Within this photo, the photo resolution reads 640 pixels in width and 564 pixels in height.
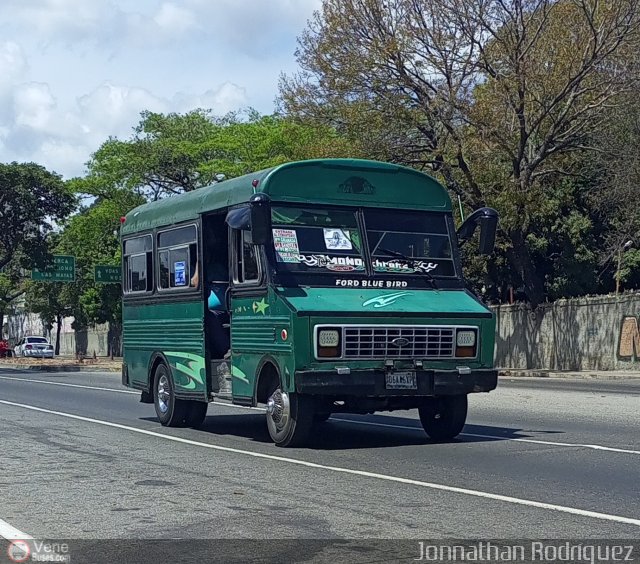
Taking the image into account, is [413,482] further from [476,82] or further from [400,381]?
[476,82]

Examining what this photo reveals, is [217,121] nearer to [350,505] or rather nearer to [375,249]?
[375,249]

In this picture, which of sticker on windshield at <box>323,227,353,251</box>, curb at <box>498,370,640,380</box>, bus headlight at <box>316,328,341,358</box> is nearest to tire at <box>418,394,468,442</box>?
bus headlight at <box>316,328,341,358</box>

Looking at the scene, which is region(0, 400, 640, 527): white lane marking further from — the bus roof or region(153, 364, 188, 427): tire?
the bus roof

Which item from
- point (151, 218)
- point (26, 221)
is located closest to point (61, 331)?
point (26, 221)

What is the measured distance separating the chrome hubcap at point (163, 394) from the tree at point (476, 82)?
1687 centimetres

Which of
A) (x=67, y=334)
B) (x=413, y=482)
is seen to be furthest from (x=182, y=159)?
(x=413, y=482)

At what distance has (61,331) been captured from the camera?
8788 cm

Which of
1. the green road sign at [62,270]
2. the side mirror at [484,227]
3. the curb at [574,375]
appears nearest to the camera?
the side mirror at [484,227]

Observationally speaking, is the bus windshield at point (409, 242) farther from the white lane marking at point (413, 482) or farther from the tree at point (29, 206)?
the tree at point (29, 206)

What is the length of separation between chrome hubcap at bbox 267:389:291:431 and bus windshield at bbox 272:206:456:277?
4.69 feet

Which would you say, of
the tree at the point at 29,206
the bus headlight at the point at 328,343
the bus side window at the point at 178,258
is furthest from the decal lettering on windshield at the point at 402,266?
the tree at the point at 29,206

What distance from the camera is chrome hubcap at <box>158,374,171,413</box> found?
52.4 ft

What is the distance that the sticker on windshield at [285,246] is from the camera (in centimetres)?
1284

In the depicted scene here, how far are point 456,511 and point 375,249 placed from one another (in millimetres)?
5063
